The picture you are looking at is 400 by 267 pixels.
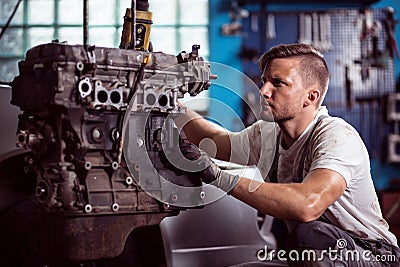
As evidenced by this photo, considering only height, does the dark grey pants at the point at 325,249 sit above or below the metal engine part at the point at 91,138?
below

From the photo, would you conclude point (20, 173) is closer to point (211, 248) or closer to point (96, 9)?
point (211, 248)

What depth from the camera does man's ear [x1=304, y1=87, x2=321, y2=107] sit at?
2.37 meters

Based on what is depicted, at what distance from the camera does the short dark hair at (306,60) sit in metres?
2.37

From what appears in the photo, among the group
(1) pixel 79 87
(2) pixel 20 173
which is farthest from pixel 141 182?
(2) pixel 20 173

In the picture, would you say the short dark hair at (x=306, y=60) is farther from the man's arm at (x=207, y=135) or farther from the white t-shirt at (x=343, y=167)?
the man's arm at (x=207, y=135)

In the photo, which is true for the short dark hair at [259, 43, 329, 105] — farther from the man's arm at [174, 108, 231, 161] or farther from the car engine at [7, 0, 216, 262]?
the car engine at [7, 0, 216, 262]

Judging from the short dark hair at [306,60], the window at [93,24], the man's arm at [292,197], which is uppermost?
the window at [93,24]

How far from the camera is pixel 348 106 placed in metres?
6.51

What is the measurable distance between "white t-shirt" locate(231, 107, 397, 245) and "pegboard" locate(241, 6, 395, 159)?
4.17 metres

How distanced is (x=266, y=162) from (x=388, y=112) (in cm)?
431

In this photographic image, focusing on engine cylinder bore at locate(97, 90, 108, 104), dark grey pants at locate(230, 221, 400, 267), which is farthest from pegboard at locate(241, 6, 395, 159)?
engine cylinder bore at locate(97, 90, 108, 104)

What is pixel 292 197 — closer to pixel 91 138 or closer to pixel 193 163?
pixel 193 163

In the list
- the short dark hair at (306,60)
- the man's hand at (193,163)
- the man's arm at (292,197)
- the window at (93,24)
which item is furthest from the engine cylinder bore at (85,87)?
the window at (93,24)

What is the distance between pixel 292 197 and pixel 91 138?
0.66m
